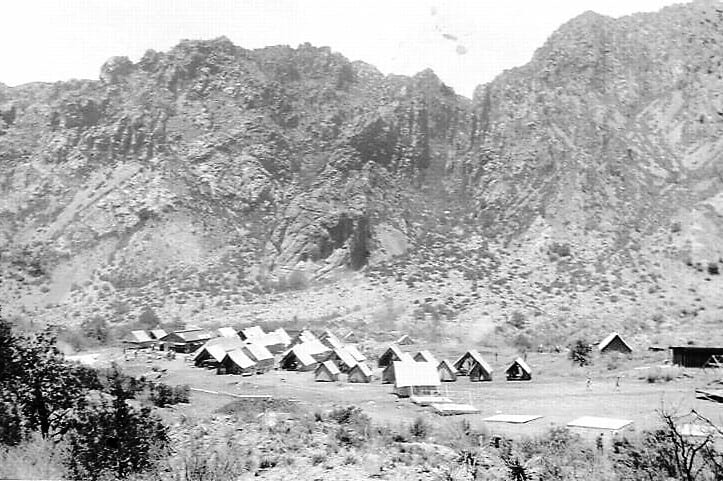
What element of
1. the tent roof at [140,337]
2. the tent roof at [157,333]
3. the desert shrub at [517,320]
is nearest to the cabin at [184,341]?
the tent roof at [157,333]

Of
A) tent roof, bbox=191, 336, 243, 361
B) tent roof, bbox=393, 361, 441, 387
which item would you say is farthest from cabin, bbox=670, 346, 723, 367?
tent roof, bbox=191, 336, 243, 361

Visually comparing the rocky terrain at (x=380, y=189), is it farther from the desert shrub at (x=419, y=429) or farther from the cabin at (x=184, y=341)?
the desert shrub at (x=419, y=429)

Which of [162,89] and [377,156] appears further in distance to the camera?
[162,89]

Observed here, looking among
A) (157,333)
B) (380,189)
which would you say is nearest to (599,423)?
(157,333)

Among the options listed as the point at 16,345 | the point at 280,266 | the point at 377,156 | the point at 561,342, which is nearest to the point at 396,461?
the point at 16,345

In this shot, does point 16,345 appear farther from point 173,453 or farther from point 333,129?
point 333,129

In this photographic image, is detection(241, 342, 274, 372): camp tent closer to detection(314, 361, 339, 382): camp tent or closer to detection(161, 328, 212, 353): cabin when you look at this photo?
detection(314, 361, 339, 382): camp tent
